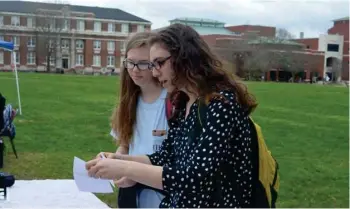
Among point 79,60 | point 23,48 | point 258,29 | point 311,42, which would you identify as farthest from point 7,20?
point 311,42

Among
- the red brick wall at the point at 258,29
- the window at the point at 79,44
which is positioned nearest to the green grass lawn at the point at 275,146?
the window at the point at 79,44

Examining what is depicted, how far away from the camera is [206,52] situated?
172cm

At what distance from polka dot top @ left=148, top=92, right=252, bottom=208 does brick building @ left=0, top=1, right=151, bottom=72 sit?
203ft

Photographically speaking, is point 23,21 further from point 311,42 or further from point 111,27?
point 311,42

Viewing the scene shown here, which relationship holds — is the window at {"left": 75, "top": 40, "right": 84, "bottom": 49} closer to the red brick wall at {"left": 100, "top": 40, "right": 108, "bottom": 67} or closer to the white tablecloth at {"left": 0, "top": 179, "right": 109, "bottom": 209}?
the red brick wall at {"left": 100, "top": 40, "right": 108, "bottom": 67}

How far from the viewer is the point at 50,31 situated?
67.4 meters

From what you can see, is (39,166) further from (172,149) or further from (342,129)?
(342,129)

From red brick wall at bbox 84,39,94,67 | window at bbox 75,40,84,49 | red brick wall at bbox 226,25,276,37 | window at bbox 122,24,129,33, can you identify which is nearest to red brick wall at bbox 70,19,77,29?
window at bbox 75,40,84,49

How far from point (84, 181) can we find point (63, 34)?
7019cm

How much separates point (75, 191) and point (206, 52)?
3.84 m

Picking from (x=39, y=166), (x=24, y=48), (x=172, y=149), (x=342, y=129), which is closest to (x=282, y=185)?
(x=39, y=166)

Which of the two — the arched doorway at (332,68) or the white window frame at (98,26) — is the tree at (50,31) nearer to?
the white window frame at (98,26)

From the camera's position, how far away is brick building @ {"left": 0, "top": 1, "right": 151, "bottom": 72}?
213ft

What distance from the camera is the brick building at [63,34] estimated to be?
6483cm
